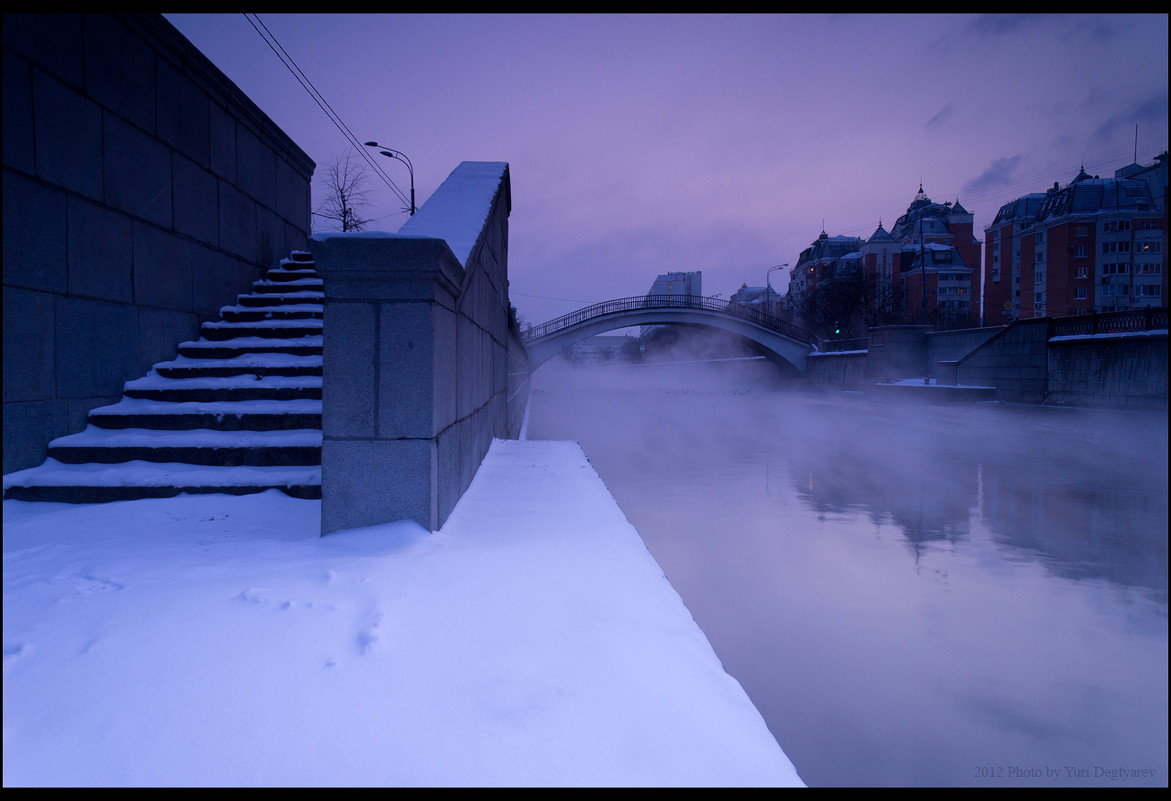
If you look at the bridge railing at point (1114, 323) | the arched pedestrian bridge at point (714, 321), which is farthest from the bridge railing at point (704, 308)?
the bridge railing at point (1114, 323)

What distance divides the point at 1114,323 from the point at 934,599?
19316mm

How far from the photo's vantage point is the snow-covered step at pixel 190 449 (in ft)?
15.0

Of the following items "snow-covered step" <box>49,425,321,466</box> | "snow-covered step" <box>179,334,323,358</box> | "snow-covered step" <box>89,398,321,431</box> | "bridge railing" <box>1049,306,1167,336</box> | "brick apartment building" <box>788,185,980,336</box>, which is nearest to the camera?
"snow-covered step" <box>49,425,321,466</box>

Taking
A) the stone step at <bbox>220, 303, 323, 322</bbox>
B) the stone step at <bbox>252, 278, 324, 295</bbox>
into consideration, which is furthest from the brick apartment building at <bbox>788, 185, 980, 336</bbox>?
the stone step at <bbox>220, 303, 323, 322</bbox>

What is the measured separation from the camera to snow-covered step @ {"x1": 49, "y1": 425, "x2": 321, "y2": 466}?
4.57 meters

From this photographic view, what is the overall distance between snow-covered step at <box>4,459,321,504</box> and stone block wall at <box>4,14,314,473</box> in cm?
30

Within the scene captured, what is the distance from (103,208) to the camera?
518 cm

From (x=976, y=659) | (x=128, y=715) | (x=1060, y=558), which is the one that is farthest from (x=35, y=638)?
(x=1060, y=558)

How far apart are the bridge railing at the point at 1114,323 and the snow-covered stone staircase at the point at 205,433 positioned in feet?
69.2

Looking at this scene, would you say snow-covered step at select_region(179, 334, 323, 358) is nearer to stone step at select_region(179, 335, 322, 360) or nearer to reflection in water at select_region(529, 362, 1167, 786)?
stone step at select_region(179, 335, 322, 360)

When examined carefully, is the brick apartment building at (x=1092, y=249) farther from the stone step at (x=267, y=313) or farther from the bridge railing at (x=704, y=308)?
the stone step at (x=267, y=313)

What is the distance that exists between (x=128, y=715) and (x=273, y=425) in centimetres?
340

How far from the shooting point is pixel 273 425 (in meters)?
4.97
